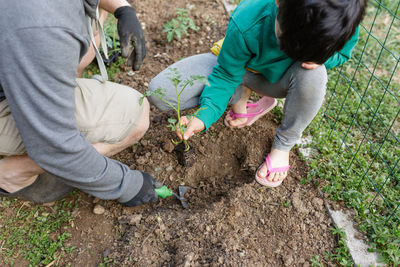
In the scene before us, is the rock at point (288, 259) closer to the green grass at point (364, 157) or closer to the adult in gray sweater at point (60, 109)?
the green grass at point (364, 157)

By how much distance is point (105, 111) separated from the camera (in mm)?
2018

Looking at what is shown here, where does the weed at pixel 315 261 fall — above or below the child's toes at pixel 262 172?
below

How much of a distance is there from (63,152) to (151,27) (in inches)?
86.6

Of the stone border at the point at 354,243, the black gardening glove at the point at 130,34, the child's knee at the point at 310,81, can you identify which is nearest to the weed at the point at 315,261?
the stone border at the point at 354,243

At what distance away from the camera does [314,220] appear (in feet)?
6.70

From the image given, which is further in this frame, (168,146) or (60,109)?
(168,146)

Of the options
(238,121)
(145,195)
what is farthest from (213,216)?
(238,121)

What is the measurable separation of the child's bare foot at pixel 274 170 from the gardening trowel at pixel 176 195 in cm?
47

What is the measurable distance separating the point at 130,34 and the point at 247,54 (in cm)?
67

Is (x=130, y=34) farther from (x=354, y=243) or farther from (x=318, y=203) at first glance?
(x=354, y=243)

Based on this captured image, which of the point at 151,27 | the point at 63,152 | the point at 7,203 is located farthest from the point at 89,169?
the point at 151,27

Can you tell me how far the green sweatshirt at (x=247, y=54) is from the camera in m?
1.88

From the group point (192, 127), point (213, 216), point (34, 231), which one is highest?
point (192, 127)

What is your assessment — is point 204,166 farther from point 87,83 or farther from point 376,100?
point 376,100
